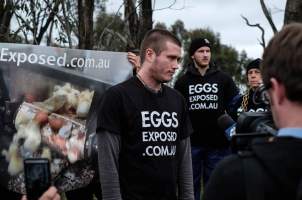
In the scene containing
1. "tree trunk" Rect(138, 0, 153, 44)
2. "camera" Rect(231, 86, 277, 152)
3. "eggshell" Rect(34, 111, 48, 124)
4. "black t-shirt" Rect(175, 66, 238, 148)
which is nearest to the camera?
"camera" Rect(231, 86, 277, 152)

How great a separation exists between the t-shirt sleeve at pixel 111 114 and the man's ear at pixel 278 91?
6.27ft

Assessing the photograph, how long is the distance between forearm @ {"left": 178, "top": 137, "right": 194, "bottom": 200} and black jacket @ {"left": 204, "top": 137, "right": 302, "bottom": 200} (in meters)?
2.24

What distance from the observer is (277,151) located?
67.9 inches

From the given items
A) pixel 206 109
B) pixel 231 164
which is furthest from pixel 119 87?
pixel 206 109

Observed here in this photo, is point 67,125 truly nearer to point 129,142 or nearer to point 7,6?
point 129,142

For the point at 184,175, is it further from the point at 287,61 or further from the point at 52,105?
the point at 287,61

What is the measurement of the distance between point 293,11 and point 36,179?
651 centimetres

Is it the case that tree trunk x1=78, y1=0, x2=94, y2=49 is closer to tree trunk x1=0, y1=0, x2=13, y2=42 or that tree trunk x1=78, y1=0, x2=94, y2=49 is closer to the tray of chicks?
tree trunk x1=0, y1=0, x2=13, y2=42

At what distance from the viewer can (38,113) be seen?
5.32 meters

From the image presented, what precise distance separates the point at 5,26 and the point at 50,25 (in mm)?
963

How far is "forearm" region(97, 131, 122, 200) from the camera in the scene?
11.8ft

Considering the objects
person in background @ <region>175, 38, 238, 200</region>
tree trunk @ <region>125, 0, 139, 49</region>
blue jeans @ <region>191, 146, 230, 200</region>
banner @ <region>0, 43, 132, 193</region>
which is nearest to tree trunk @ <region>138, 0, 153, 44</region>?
tree trunk @ <region>125, 0, 139, 49</region>

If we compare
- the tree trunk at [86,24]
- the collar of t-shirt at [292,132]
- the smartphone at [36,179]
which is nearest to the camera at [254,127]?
the collar of t-shirt at [292,132]

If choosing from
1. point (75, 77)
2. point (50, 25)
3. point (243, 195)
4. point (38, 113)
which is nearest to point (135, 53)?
point (75, 77)
